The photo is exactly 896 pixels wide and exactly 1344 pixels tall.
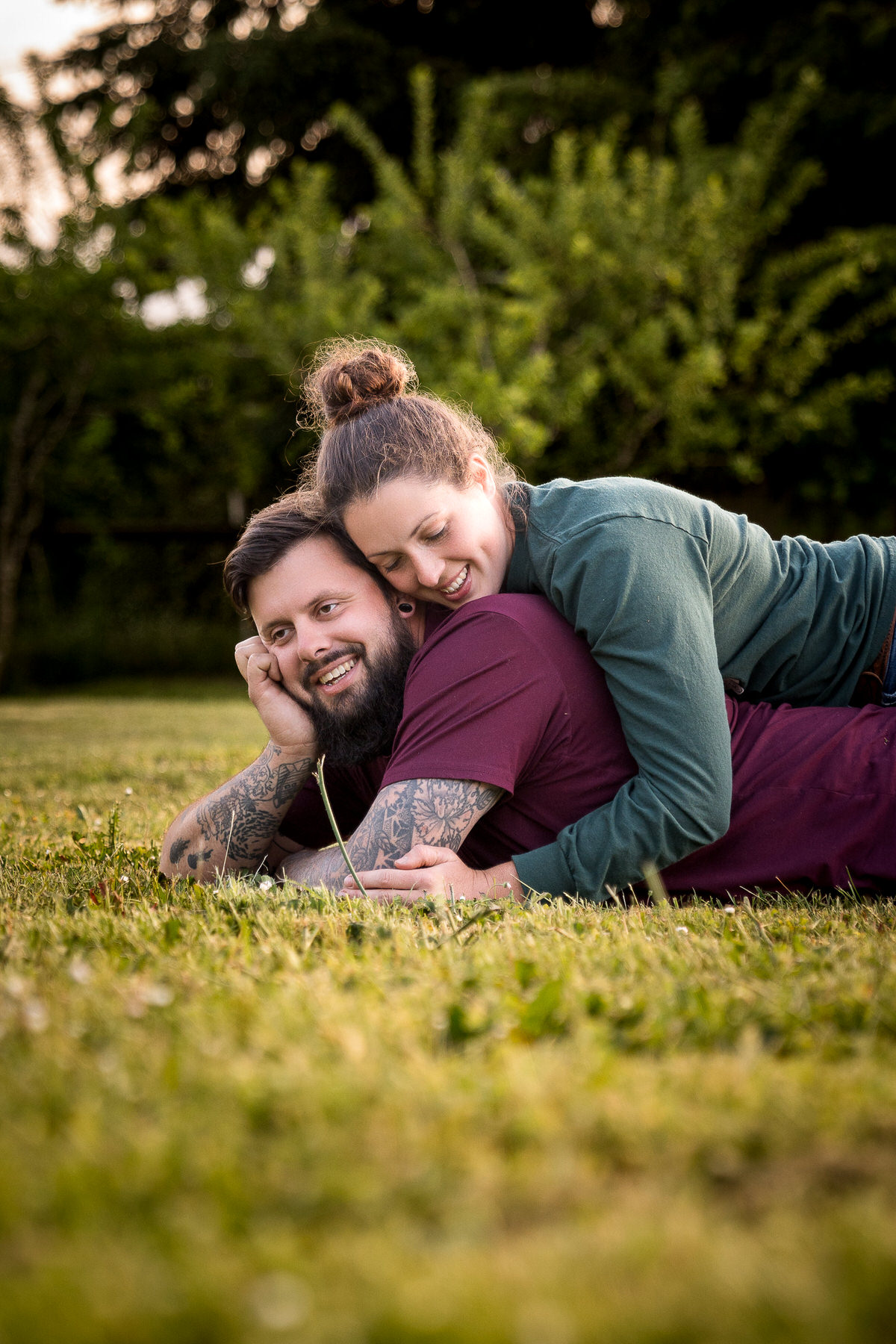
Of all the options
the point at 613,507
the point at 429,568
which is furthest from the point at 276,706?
the point at 613,507

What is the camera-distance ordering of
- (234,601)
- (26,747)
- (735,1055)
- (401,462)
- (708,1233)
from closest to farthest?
(708,1233) < (735,1055) < (401,462) < (234,601) < (26,747)

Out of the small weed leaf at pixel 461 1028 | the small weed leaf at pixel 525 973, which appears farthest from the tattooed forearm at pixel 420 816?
the small weed leaf at pixel 461 1028

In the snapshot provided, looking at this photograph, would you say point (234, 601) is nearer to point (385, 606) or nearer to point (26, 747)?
point (385, 606)

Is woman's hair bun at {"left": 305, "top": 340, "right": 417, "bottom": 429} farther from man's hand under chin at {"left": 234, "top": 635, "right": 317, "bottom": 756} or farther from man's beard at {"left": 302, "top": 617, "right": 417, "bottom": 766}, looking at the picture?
man's hand under chin at {"left": 234, "top": 635, "right": 317, "bottom": 756}

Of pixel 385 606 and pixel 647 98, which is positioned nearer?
pixel 385 606

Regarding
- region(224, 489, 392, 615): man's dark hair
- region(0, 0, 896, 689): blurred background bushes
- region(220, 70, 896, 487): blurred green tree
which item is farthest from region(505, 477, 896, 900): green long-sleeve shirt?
region(220, 70, 896, 487): blurred green tree

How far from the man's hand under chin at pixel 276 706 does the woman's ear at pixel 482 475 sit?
35.9 inches

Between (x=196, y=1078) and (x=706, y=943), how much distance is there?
1.18 metres

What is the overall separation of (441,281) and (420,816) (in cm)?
1292

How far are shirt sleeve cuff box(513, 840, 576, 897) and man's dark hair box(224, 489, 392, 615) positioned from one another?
3.43 feet

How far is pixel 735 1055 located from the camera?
58.9 inches

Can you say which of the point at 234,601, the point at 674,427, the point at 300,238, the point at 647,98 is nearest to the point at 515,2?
the point at 647,98

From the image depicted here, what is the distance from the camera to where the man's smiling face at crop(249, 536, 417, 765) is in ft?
10.9

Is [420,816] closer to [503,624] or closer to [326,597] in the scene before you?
[503,624]
